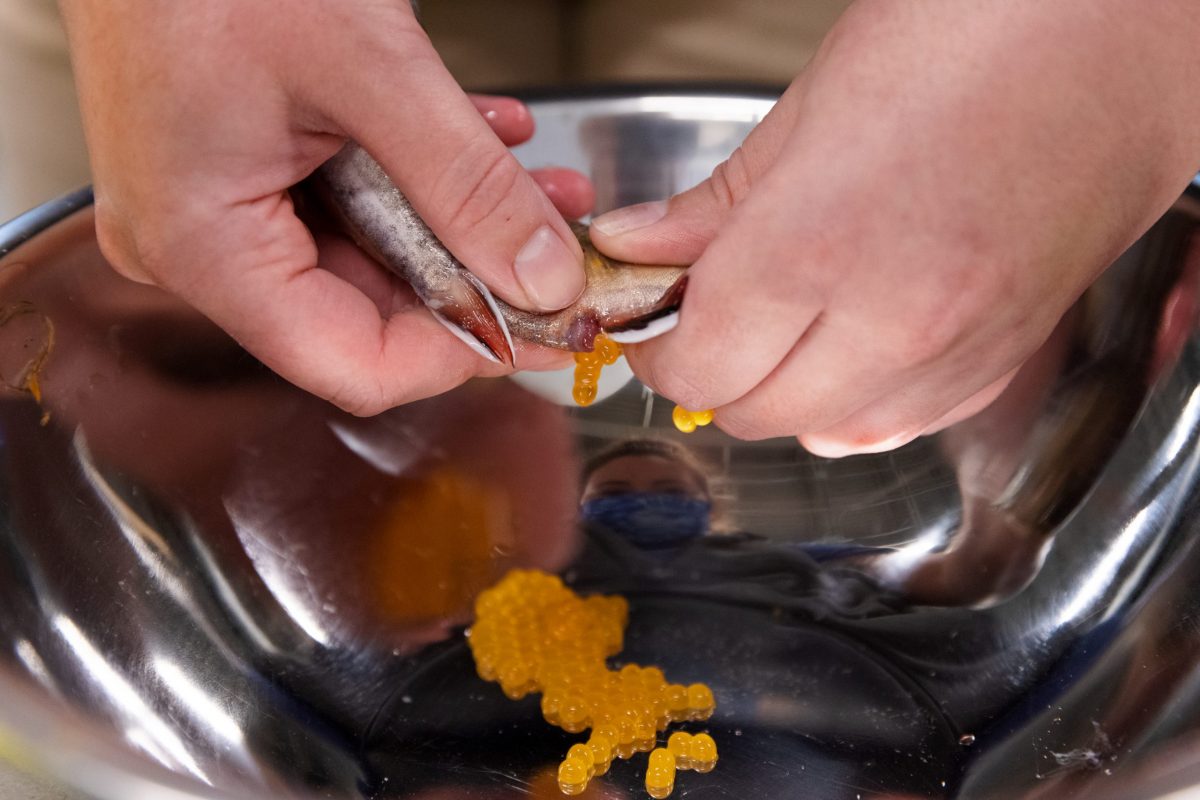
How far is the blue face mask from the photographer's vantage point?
3.14 feet

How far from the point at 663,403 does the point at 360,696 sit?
37cm

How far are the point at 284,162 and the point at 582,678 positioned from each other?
44cm

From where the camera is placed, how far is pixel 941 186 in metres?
0.54

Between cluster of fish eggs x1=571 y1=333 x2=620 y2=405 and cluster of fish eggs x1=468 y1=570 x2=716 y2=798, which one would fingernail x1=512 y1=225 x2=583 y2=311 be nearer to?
cluster of fish eggs x1=571 y1=333 x2=620 y2=405

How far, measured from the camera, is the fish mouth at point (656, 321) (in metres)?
0.62

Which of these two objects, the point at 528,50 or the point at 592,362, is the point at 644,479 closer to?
the point at 592,362

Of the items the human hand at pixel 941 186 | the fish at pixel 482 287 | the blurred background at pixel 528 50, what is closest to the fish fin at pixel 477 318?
the fish at pixel 482 287

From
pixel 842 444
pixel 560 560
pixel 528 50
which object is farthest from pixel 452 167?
pixel 528 50

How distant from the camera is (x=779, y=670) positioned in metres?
0.85

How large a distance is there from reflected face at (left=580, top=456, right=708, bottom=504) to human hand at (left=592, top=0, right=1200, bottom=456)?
351 millimetres

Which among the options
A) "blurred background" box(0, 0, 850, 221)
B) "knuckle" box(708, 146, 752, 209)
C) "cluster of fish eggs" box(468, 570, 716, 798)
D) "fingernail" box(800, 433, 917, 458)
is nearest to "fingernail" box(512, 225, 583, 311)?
"knuckle" box(708, 146, 752, 209)

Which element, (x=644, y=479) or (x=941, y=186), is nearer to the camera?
(x=941, y=186)

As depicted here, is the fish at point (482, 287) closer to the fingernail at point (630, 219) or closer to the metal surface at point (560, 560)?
the fingernail at point (630, 219)

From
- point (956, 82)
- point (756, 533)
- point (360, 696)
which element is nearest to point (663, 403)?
point (756, 533)
